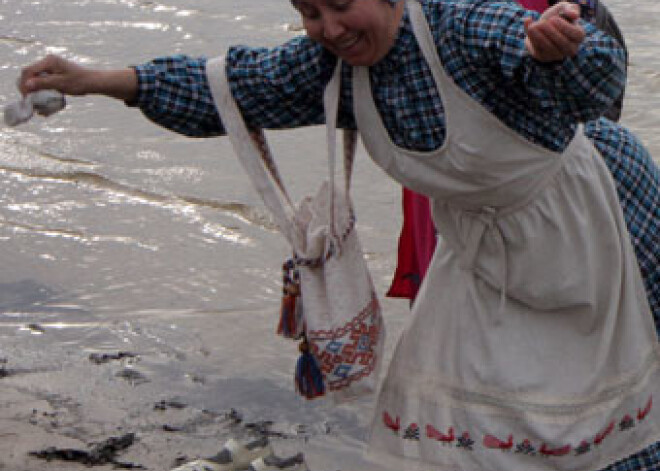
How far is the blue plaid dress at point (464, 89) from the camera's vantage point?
8.55 feet

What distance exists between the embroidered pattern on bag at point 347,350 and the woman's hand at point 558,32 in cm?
84

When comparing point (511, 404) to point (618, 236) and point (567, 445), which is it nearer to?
point (567, 445)

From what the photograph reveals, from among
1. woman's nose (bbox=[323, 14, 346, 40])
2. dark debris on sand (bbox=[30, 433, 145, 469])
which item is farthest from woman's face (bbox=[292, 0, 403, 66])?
dark debris on sand (bbox=[30, 433, 145, 469])

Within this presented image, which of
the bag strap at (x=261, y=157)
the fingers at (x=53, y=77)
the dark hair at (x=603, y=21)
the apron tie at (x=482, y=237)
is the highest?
the fingers at (x=53, y=77)

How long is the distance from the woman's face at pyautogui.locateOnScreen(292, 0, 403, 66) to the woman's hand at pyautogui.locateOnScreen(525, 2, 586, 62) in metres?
0.37

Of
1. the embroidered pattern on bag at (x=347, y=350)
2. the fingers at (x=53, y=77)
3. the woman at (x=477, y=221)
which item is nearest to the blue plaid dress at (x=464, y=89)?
the woman at (x=477, y=221)

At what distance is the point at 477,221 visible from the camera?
2961 millimetres

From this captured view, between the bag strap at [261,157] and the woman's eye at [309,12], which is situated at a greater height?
the woman's eye at [309,12]

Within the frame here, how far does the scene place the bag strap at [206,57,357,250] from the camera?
119 inches

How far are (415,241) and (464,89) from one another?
0.94 metres

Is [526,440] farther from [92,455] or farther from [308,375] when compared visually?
[92,455]

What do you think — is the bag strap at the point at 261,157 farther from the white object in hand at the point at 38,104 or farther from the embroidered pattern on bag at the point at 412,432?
the embroidered pattern on bag at the point at 412,432

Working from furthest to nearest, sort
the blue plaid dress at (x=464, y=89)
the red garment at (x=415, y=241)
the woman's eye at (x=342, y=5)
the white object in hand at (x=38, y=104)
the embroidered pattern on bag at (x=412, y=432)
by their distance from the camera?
the red garment at (x=415, y=241) < the embroidered pattern on bag at (x=412, y=432) < the white object in hand at (x=38, y=104) < the woman's eye at (x=342, y=5) < the blue plaid dress at (x=464, y=89)

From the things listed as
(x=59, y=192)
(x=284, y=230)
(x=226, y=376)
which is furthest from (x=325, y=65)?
(x=59, y=192)
